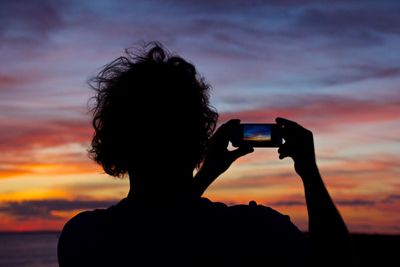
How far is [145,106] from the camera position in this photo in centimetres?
240

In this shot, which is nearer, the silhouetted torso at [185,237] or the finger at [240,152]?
the silhouetted torso at [185,237]

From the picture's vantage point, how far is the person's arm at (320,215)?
→ 78.1 inches

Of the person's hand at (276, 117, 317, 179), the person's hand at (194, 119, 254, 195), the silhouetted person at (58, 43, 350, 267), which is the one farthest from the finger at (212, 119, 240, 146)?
the person's hand at (276, 117, 317, 179)

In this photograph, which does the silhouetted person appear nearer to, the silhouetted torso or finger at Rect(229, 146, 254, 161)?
the silhouetted torso

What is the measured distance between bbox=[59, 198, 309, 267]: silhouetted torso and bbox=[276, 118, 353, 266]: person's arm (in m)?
0.09

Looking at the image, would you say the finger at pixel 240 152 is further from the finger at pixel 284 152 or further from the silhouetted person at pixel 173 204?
the finger at pixel 284 152

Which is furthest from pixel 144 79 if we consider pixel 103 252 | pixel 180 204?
pixel 103 252

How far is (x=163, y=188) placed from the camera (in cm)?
232

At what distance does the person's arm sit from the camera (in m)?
1.98

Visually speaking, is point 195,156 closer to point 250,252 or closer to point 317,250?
point 250,252

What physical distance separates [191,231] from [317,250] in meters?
0.47

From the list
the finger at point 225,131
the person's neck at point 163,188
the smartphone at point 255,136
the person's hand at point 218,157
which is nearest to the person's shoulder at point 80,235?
the person's neck at point 163,188

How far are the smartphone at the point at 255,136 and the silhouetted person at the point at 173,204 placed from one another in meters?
0.27

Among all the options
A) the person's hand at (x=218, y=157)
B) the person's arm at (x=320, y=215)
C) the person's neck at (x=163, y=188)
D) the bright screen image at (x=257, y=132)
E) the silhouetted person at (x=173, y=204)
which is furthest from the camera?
the bright screen image at (x=257, y=132)
